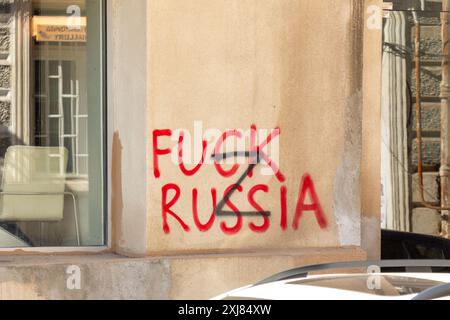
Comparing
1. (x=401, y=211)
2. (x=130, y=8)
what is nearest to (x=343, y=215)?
(x=130, y=8)

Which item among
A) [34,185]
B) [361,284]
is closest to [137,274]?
[34,185]

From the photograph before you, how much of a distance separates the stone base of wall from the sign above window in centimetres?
168

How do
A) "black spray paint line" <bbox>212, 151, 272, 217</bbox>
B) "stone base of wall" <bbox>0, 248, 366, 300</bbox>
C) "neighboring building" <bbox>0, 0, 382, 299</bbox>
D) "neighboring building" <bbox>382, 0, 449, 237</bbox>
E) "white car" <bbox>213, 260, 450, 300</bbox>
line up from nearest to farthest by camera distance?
"white car" <bbox>213, 260, 450, 300</bbox>
"stone base of wall" <bbox>0, 248, 366, 300</bbox>
"neighboring building" <bbox>0, 0, 382, 299</bbox>
"black spray paint line" <bbox>212, 151, 272, 217</bbox>
"neighboring building" <bbox>382, 0, 449, 237</bbox>

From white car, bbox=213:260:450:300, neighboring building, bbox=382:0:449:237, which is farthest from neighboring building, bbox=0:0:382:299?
white car, bbox=213:260:450:300

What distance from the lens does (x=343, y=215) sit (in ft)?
25.1

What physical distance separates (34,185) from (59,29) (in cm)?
120

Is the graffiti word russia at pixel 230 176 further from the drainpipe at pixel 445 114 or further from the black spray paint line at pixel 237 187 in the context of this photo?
the drainpipe at pixel 445 114

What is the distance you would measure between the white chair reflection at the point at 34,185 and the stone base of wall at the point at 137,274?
446mm

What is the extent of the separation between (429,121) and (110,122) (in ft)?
14.1

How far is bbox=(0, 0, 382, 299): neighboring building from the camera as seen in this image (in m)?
7.27

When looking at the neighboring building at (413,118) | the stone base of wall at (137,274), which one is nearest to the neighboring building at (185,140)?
the stone base of wall at (137,274)

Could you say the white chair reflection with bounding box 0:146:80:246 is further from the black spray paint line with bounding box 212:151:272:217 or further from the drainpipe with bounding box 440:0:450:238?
the drainpipe with bounding box 440:0:450:238

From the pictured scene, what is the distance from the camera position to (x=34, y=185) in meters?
7.73

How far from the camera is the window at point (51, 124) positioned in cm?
767
